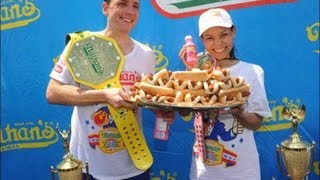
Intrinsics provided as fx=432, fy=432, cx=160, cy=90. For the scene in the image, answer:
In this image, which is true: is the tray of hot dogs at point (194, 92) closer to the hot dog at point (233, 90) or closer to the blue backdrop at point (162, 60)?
the hot dog at point (233, 90)

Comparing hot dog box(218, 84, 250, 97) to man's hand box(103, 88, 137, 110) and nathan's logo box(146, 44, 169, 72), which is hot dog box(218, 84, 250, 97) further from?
nathan's logo box(146, 44, 169, 72)

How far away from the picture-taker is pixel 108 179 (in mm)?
1690

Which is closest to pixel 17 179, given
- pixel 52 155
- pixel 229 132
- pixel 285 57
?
pixel 52 155

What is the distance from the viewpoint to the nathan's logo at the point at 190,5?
2.12 meters

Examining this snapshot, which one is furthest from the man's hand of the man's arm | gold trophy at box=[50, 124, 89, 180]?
gold trophy at box=[50, 124, 89, 180]

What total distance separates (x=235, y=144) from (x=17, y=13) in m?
1.47

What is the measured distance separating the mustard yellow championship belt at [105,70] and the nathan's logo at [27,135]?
0.88 m

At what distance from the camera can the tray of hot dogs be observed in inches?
56.9

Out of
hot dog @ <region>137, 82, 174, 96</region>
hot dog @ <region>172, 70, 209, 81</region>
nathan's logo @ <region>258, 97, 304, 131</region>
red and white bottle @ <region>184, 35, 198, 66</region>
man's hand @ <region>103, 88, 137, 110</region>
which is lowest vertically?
nathan's logo @ <region>258, 97, 304, 131</region>

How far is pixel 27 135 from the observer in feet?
8.17

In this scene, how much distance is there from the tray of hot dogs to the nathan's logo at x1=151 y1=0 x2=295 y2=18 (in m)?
0.70

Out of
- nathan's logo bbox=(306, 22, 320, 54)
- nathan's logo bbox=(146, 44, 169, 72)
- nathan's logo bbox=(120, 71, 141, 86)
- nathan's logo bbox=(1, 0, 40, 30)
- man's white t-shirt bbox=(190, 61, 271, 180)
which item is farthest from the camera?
nathan's logo bbox=(1, 0, 40, 30)

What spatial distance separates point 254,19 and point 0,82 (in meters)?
1.44

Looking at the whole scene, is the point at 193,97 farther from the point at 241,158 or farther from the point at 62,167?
the point at 62,167
